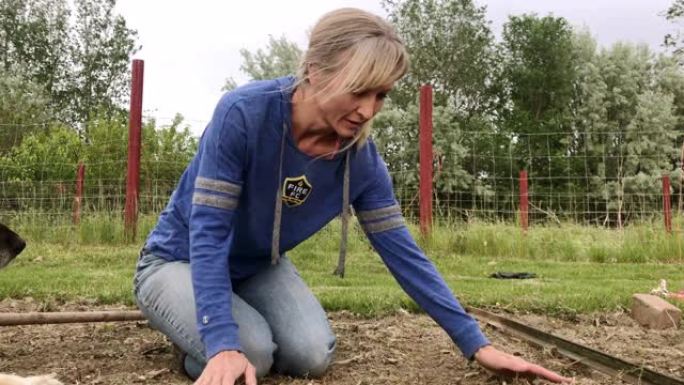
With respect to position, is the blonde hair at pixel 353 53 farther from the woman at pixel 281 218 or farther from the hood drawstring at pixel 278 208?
the hood drawstring at pixel 278 208

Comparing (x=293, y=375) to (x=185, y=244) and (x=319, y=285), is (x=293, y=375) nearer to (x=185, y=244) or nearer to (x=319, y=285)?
(x=185, y=244)

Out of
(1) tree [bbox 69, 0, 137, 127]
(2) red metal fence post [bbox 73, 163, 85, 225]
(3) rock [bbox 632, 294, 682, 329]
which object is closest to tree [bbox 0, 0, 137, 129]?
(1) tree [bbox 69, 0, 137, 127]

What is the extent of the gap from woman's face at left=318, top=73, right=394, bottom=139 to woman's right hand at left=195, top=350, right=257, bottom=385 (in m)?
0.77

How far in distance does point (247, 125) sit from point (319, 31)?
1.31 ft

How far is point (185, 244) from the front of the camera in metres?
2.69

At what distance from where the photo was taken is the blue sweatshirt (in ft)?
6.98

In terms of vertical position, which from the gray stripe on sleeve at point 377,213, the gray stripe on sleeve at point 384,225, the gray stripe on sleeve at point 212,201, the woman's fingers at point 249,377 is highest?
the gray stripe on sleeve at point 212,201

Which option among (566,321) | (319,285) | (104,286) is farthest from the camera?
(319,285)

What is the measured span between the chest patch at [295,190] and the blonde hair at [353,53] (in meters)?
0.40

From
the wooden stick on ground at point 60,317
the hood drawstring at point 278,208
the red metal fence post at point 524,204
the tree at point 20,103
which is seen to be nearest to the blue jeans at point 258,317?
the hood drawstring at point 278,208

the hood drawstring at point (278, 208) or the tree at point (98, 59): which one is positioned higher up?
the tree at point (98, 59)

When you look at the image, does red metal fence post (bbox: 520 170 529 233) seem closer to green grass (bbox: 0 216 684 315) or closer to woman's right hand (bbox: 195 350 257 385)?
green grass (bbox: 0 216 684 315)

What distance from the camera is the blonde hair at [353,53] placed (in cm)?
204

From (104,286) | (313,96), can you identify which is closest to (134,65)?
(104,286)
